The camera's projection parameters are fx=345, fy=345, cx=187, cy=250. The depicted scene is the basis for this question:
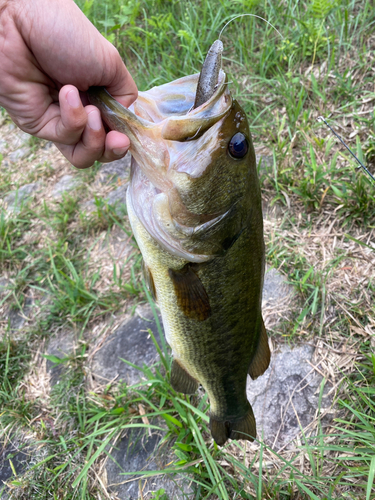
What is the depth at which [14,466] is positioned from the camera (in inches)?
98.5

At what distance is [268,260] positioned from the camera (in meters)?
2.71

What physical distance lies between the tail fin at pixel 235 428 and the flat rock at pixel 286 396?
346 millimetres

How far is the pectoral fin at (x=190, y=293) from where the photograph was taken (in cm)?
Result: 150

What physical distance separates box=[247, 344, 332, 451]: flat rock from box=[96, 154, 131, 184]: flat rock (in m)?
2.44

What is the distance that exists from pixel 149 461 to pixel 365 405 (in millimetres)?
1377

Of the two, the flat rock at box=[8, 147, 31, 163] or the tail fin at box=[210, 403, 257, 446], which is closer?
the tail fin at box=[210, 403, 257, 446]

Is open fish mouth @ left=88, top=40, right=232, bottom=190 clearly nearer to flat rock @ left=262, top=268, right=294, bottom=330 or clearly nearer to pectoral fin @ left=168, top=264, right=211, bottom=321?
pectoral fin @ left=168, top=264, right=211, bottom=321

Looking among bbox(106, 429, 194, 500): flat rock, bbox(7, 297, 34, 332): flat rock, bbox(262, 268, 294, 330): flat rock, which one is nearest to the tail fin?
bbox(106, 429, 194, 500): flat rock

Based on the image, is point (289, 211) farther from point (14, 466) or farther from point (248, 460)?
point (14, 466)

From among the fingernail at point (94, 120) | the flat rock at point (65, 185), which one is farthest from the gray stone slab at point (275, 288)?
the flat rock at point (65, 185)

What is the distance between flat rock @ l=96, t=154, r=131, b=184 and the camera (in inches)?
148

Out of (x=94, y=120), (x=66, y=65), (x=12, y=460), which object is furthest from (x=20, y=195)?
(x=94, y=120)

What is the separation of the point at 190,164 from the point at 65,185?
3.05 m

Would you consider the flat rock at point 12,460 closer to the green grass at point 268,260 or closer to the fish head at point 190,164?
the green grass at point 268,260
